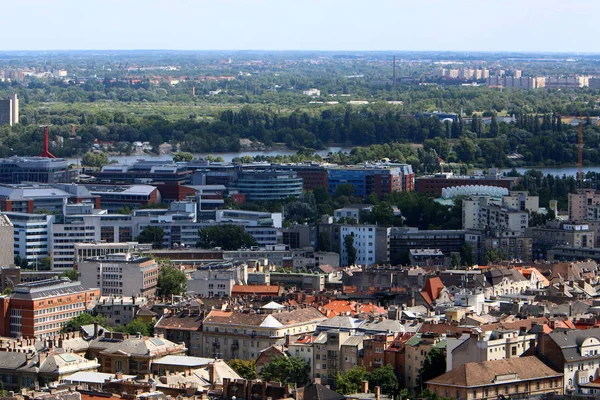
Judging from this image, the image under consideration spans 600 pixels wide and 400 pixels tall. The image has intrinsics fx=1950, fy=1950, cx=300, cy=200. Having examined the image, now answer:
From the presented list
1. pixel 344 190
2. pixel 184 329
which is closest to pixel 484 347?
pixel 184 329

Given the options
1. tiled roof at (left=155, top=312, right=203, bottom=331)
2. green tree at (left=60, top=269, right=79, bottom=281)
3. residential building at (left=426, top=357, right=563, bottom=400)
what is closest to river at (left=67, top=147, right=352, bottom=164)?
green tree at (left=60, top=269, right=79, bottom=281)

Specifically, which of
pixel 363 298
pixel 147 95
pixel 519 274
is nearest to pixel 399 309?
pixel 363 298

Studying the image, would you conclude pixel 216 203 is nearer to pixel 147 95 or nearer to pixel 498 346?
pixel 498 346

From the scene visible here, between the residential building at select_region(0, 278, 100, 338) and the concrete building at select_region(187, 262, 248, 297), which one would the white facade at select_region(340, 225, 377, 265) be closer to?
the concrete building at select_region(187, 262, 248, 297)

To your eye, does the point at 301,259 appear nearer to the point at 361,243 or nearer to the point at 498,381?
the point at 361,243

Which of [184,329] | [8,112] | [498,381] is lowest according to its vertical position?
[8,112]

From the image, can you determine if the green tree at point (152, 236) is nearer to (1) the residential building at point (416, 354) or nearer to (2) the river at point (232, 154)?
(1) the residential building at point (416, 354)
